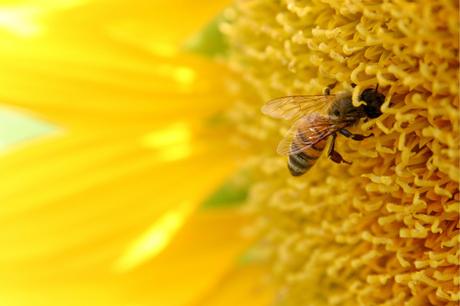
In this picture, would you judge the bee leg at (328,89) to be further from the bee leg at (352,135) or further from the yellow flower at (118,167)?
the yellow flower at (118,167)

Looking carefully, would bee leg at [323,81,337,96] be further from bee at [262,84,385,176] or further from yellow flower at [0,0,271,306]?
yellow flower at [0,0,271,306]

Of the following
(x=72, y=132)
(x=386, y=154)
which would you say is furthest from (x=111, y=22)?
(x=386, y=154)

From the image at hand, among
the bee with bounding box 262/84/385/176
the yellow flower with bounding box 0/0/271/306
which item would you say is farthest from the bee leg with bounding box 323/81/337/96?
the yellow flower with bounding box 0/0/271/306

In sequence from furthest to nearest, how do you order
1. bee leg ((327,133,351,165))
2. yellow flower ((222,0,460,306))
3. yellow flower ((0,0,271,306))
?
yellow flower ((0,0,271,306)) → bee leg ((327,133,351,165)) → yellow flower ((222,0,460,306))

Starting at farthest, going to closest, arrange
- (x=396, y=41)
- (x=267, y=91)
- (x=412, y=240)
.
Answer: (x=267, y=91), (x=412, y=240), (x=396, y=41)

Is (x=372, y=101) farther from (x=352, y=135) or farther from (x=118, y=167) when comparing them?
(x=118, y=167)

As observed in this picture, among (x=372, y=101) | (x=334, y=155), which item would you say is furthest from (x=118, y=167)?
(x=372, y=101)

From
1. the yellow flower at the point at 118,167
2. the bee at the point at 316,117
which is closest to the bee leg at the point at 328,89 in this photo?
the bee at the point at 316,117

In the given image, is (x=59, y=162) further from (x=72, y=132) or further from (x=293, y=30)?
(x=293, y=30)
